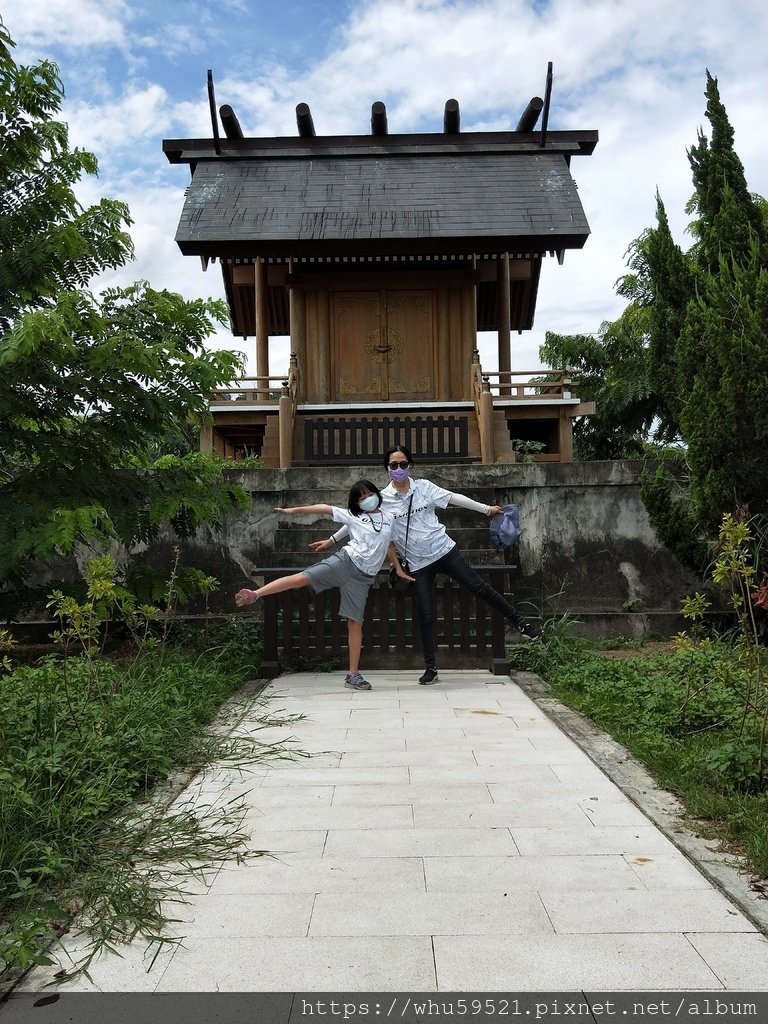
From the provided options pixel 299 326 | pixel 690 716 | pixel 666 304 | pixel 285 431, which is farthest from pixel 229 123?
pixel 690 716

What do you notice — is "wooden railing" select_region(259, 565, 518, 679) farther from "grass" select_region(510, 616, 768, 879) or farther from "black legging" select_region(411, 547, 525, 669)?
"grass" select_region(510, 616, 768, 879)

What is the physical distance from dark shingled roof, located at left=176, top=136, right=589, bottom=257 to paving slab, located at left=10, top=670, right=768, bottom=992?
10.6 meters

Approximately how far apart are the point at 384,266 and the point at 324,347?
69.5 inches

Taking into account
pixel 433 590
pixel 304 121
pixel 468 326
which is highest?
pixel 304 121

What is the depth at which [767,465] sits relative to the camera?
26.5 ft

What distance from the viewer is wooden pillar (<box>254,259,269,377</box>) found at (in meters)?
15.5

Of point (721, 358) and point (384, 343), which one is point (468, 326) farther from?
point (721, 358)

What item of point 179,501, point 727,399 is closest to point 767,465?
point 727,399

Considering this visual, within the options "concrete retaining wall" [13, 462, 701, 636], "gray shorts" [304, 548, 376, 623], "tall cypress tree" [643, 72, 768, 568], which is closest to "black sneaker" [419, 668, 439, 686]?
"gray shorts" [304, 548, 376, 623]

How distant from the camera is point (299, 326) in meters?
15.9

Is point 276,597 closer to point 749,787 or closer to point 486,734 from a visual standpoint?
point 486,734

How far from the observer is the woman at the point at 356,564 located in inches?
288

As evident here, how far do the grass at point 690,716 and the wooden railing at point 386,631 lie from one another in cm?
51
